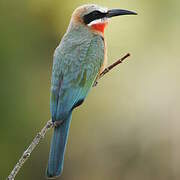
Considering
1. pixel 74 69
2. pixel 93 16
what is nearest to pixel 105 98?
pixel 93 16

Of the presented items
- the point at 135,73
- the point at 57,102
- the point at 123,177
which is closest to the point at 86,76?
the point at 57,102

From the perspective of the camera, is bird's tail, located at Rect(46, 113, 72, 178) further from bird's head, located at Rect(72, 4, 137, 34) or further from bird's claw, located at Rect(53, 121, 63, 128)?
bird's head, located at Rect(72, 4, 137, 34)

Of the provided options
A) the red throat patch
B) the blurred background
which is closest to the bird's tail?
the red throat patch

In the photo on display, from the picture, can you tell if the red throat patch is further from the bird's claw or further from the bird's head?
the bird's claw

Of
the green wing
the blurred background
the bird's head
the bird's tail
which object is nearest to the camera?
the bird's tail

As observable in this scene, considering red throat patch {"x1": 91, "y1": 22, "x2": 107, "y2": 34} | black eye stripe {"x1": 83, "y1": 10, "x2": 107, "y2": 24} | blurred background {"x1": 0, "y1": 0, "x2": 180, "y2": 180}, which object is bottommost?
blurred background {"x1": 0, "y1": 0, "x2": 180, "y2": 180}

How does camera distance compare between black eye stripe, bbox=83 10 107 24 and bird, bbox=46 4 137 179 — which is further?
black eye stripe, bbox=83 10 107 24

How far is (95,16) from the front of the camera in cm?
465

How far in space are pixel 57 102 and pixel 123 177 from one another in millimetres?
3565

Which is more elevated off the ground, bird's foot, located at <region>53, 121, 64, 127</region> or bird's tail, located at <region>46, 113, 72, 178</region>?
bird's foot, located at <region>53, 121, 64, 127</region>

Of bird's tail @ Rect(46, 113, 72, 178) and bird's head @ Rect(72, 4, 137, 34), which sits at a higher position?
bird's head @ Rect(72, 4, 137, 34)

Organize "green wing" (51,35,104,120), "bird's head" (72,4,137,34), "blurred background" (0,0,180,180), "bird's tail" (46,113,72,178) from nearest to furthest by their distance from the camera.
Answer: "bird's tail" (46,113,72,178), "green wing" (51,35,104,120), "bird's head" (72,4,137,34), "blurred background" (0,0,180,180)

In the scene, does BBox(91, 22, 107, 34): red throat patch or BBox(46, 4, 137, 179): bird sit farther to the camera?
BBox(91, 22, 107, 34): red throat patch

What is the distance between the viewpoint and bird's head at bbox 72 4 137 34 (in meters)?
4.61
